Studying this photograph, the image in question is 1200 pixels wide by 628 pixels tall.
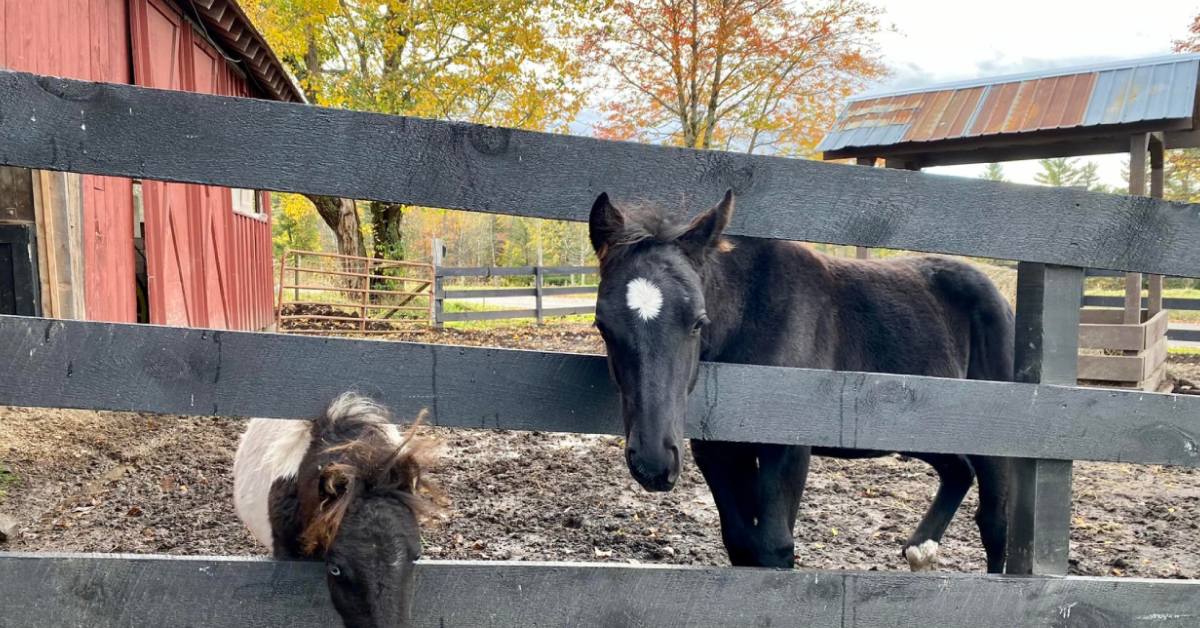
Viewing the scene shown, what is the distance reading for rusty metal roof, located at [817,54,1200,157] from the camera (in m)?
8.67

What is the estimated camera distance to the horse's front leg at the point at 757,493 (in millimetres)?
3002

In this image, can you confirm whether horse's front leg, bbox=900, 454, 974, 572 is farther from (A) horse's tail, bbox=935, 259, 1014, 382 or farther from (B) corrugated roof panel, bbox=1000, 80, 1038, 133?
(B) corrugated roof panel, bbox=1000, 80, 1038, 133

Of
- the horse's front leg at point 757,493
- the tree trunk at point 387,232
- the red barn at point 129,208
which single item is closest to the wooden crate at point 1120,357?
the horse's front leg at point 757,493

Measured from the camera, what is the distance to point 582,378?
7.59 ft

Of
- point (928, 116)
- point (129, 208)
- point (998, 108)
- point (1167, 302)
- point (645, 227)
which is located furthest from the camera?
point (1167, 302)

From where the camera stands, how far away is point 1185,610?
248 centimetres

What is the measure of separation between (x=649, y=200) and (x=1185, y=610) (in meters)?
2.22

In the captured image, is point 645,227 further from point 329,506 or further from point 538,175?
point 329,506

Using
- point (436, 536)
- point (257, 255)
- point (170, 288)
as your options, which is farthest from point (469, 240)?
point (436, 536)

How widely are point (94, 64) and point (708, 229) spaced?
7200mm

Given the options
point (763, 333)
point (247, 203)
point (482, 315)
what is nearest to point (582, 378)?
point (763, 333)

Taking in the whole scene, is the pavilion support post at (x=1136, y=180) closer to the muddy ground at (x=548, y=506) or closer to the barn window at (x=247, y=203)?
the muddy ground at (x=548, y=506)

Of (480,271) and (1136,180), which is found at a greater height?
(1136,180)

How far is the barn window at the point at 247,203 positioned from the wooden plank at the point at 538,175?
10.0 m
